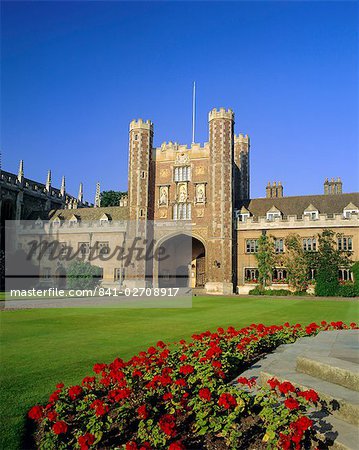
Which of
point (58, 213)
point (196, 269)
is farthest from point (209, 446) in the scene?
point (58, 213)

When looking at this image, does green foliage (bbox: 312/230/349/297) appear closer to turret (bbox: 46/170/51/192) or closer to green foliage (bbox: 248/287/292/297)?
green foliage (bbox: 248/287/292/297)

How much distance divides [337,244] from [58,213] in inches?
1346

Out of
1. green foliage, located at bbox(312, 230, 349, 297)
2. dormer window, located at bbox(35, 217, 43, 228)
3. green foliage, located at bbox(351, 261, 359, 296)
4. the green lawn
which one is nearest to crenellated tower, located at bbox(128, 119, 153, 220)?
dormer window, located at bbox(35, 217, 43, 228)

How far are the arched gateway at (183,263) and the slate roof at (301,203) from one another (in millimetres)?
7606

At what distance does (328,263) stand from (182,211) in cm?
1605

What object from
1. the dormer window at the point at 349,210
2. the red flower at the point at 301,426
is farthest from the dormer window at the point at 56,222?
the red flower at the point at 301,426

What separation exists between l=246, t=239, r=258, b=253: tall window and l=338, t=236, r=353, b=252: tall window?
313 inches

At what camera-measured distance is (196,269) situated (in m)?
49.2

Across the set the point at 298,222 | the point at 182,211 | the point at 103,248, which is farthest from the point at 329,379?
the point at 103,248

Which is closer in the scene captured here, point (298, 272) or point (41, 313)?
point (41, 313)

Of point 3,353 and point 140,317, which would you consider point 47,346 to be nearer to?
point 3,353

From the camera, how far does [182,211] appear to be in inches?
1817

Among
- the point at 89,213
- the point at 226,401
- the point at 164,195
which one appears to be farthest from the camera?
the point at 89,213

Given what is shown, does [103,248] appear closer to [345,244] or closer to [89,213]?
[89,213]
